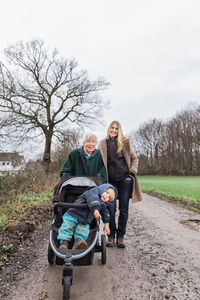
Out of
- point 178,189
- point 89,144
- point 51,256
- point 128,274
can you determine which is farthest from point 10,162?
point 178,189

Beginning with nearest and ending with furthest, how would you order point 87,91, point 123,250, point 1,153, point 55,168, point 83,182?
A: 1. point 83,182
2. point 123,250
3. point 1,153
4. point 55,168
5. point 87,91

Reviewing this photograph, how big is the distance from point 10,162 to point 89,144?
6199mm

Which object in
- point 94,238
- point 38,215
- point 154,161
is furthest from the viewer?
point 154,161

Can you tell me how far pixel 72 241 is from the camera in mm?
2730

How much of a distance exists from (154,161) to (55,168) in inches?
1323

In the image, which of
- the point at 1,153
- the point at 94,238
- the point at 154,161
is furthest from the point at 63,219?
the point at 154,161

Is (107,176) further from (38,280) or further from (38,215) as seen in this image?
(38,215)

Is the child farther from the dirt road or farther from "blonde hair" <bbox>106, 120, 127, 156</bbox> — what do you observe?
"blonde hair" <bbox>106, 120, 127, 156</bbox>

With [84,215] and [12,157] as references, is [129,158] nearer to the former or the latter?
[84,215]

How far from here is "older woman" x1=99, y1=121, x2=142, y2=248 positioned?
373 centimetres

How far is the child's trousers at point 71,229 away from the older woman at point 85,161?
86 cm

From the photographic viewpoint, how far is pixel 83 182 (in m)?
3.04

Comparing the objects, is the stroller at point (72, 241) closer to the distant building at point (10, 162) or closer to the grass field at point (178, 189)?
the distant building at point (10, 162)

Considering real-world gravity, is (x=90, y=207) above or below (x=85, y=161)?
below
